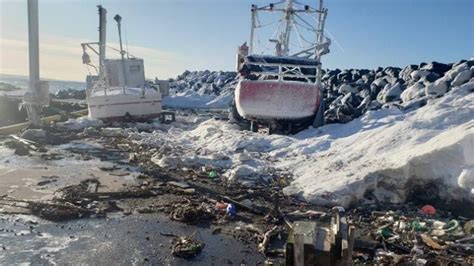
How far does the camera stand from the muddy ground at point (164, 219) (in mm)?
Result: 4727

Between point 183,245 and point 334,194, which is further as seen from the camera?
point 334,194

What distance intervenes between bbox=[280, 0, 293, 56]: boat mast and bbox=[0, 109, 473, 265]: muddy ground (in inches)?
303

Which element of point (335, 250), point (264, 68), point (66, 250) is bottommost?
point (66, 250)

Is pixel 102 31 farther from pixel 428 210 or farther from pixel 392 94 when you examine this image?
pixel 428 210

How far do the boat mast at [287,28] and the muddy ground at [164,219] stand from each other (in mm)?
7706

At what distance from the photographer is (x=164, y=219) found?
585cm

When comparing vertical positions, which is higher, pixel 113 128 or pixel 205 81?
pixel 205 81

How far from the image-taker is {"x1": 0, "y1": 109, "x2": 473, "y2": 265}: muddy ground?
4727 mm

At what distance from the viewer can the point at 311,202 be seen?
260 inches

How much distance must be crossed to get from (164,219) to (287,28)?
33.7ft

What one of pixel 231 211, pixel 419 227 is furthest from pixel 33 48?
pixel 419 227

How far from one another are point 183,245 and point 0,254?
189 cm

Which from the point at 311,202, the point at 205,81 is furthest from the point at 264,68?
the point at 205,81

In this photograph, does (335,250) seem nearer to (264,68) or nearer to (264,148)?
(264,148)
